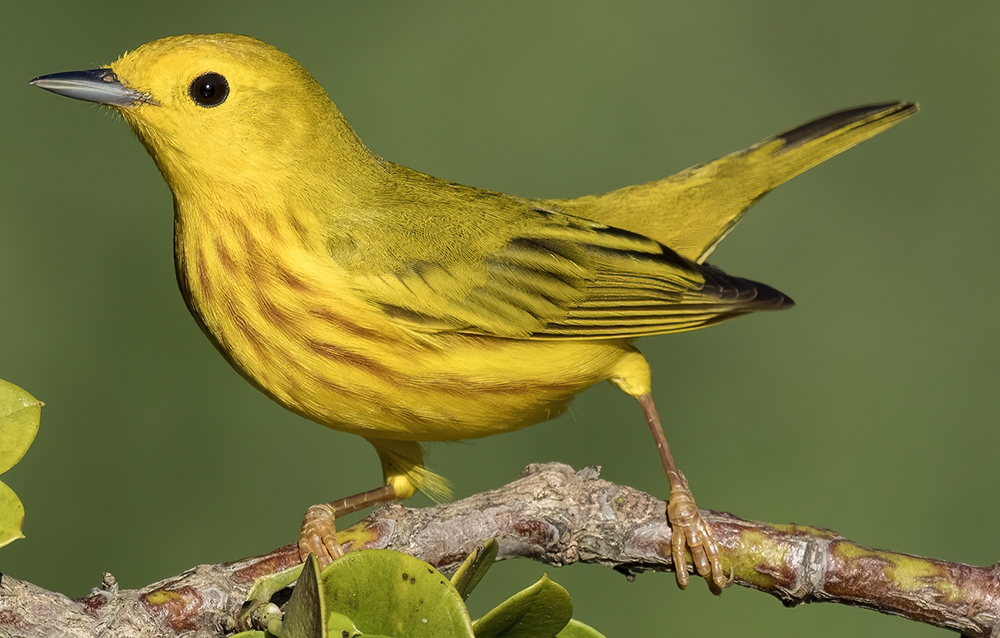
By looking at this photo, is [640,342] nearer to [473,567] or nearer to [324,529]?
[324,529]

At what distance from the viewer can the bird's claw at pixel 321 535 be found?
293 cm

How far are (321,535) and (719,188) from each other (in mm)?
2186

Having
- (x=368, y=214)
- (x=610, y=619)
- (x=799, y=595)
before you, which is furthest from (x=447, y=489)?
(x=610, y=619)

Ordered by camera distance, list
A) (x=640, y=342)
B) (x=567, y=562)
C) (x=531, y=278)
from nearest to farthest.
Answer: (x=567, y=562), (x=531, y=278), (x=640, y=342)

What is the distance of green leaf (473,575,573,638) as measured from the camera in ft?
5.83

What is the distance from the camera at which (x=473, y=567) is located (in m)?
1.87

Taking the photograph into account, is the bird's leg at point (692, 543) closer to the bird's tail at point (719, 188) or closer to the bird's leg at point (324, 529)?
the bird's leg at point (324, 529)

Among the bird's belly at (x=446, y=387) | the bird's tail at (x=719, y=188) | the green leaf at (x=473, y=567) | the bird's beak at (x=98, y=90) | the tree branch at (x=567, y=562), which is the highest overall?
the bird's tail at (x=719, y=188)

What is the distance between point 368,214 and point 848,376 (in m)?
3.71

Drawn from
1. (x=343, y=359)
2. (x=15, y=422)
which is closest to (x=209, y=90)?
(x=343, y=359)

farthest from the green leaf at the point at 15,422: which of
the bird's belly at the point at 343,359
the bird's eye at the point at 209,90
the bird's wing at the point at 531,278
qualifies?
the bird's eye at the point at 209,90

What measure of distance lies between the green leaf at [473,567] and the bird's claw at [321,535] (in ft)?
3.28

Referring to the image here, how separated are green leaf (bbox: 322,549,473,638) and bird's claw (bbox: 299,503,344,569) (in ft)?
3.45

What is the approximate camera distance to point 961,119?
6.76 meters
